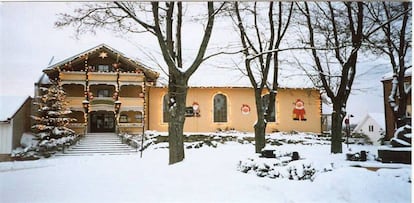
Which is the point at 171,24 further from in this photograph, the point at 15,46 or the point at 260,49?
the point at 15,46

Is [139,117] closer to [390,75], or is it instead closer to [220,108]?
[220,108]

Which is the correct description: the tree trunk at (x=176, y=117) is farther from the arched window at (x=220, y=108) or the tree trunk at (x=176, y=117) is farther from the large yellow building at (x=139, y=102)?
the arched window at (x=220, y=108)

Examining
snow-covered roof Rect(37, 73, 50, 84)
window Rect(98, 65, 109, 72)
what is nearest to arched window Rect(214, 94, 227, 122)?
window Rect(98, 65, 109, 72)

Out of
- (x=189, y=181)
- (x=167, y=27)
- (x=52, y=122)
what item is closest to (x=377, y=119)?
(x=189, y=181)

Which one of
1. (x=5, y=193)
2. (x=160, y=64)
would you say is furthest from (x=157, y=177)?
(x=5, y=193)

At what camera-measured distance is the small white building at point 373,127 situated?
394 cm

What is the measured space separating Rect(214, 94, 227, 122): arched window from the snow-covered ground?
419 mm

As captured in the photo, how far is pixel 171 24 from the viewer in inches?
160

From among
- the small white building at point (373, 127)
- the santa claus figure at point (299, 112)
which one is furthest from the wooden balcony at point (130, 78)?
the small white building at point (373, 127)

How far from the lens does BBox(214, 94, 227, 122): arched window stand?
4152 millimetres

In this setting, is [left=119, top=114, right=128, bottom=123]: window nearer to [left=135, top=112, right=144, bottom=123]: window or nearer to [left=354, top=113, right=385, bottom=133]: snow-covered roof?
[left=135, top=112, right=144, bottom=123]: window

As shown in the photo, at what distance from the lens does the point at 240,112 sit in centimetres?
412

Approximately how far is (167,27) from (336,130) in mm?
1888

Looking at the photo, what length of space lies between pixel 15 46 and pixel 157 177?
1769mm
